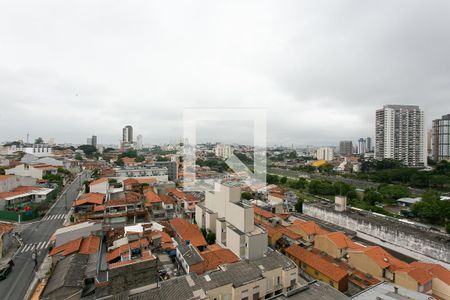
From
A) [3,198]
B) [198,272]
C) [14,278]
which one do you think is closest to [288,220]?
[198,272]

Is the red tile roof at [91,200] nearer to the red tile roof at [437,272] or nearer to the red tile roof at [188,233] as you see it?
the red tile roof at [188,233]

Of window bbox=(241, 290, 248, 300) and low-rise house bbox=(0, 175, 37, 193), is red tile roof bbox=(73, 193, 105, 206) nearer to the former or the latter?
low-rise house bbox=(0, 175, 37, 193)

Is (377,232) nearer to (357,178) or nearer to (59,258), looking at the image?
(59,258)

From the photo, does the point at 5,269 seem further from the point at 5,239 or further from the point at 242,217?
the point at 242,217

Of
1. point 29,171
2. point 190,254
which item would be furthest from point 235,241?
point 29,171

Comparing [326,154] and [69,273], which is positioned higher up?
[326,154]

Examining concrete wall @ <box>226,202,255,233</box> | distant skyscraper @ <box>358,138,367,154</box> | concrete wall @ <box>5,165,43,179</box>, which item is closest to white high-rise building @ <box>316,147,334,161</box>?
distant skyscraper @ <box>358,138,367,154</box>
